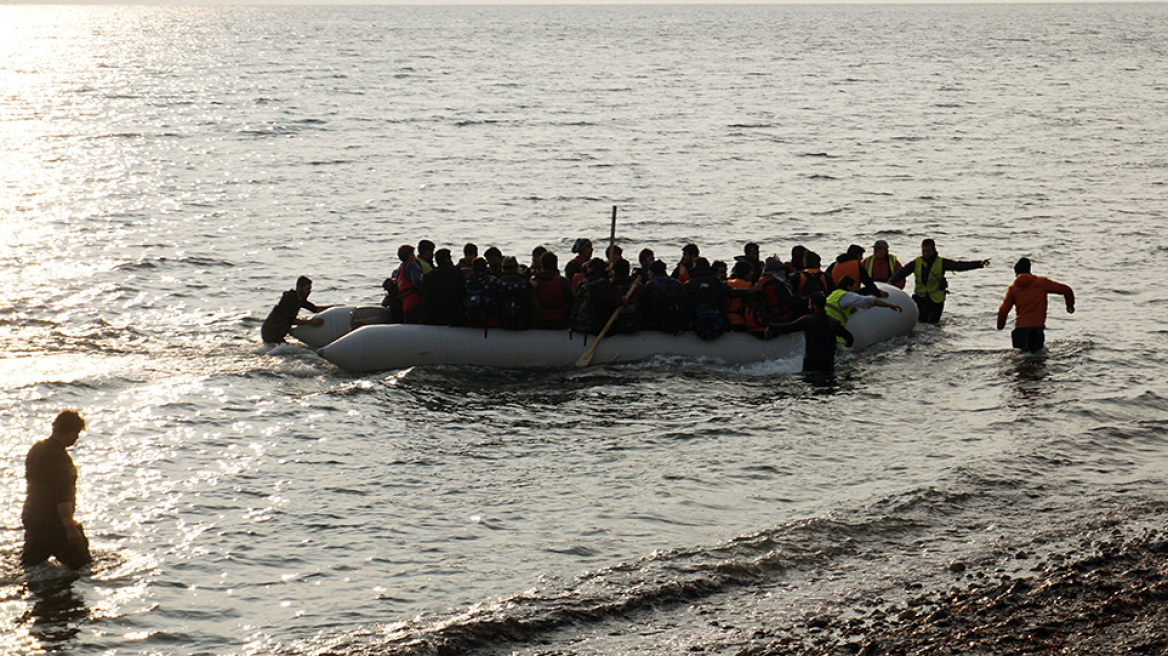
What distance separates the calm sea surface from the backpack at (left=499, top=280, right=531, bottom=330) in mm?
656

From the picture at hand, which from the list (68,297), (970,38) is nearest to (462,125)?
(68,297)

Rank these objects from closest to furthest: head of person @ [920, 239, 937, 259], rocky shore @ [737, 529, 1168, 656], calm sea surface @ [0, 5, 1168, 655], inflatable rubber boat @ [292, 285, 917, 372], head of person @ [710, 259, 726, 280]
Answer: rocky shore @ [737, 529, 1168, 656] < calm sea surface @ [0, 5, 1168, 655] < inflatable rubber boat @ [292, 285, 917, 372] < head of person @ [710, 259, 726, 280] < head of person @ [920, 239, 937, 259]

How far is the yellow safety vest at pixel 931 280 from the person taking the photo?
17031 millimetres

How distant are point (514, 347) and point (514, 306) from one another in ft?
1.67

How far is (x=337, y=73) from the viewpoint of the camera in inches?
3194

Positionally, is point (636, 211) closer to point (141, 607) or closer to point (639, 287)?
point (639, 287)

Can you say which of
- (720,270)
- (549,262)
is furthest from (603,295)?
(720,270)

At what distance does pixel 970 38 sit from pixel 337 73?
8710cm

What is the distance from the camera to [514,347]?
15242 millimetres

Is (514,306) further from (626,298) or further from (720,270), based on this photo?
(720,270)

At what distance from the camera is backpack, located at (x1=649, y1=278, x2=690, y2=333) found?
15250 mm

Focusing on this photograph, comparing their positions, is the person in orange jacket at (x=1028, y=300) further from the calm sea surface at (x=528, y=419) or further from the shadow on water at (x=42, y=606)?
the shadow on water at (x=42, y=606)

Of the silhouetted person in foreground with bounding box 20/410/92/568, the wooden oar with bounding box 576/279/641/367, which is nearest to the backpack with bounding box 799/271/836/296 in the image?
the wooden oar with bounding box 576/279/641/367

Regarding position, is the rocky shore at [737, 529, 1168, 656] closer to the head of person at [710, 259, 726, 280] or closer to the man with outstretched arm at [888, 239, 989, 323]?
the head of person at [710, 259, 726, 280]
